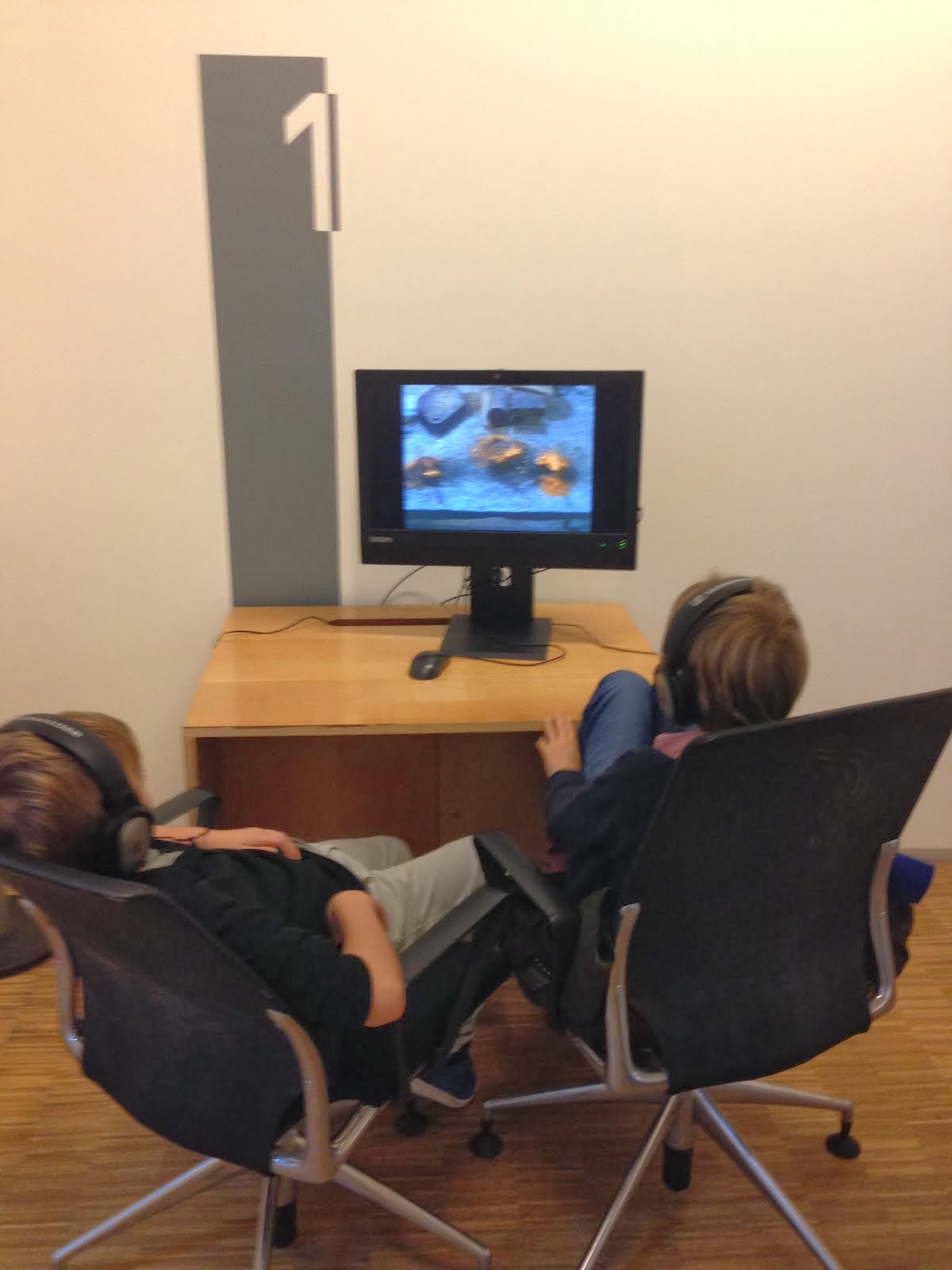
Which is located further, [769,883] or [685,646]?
[685,646]

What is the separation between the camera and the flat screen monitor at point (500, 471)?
1983 millimetres

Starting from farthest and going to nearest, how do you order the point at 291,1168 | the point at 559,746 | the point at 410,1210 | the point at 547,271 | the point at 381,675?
the point at 547,271, the point at 381,675, the point at 559,746, the point at 410,1210, the point at 291,1168

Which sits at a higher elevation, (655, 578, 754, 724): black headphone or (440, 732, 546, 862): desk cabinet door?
(655, 578, 754, 724): black headphone

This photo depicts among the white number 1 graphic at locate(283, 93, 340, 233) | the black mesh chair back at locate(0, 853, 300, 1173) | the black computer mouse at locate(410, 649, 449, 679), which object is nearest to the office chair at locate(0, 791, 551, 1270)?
the black mesh chair back at locate(0, 853, 300, 1173)

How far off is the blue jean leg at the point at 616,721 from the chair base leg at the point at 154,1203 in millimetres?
851

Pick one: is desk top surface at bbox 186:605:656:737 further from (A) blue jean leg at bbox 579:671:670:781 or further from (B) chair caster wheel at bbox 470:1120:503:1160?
(B) chair caster wheel at bbox 470:1120:503:1160

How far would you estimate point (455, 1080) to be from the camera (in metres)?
1.71

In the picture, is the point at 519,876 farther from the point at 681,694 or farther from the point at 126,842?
the point at 126,842

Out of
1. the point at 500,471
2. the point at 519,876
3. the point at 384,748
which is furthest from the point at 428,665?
the point at 519,876

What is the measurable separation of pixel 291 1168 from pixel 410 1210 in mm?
388

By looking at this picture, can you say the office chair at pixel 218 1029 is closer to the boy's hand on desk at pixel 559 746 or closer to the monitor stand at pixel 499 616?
the boy's hand on desk at pixel 559 746

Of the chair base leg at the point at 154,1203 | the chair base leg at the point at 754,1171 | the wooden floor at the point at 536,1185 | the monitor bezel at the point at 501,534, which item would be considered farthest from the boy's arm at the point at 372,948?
the monitor bezel at the point at 501,534

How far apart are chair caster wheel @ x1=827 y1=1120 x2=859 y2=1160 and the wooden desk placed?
843 mm

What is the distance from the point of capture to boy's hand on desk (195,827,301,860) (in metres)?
1.42
